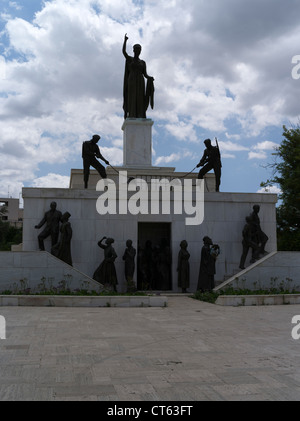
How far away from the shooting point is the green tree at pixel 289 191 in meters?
27.3

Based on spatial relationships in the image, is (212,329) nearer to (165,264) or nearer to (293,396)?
(293,396)

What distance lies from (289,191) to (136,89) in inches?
434

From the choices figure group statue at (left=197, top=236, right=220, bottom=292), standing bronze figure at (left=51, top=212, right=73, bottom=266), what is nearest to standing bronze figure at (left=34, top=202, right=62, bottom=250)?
standing bronze figure at (left=51, top=212, right=73, bottom=266)

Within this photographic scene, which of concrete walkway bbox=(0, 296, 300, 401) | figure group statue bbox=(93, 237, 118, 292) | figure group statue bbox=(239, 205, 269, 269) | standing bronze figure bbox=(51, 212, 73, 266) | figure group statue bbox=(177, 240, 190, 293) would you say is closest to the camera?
concrete walkway bbox=(0, 296, 300, 401)

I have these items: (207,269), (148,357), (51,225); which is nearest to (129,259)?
(207,269)

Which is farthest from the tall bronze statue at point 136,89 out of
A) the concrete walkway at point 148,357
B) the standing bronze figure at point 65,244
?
the concrete walkway at point 148,357

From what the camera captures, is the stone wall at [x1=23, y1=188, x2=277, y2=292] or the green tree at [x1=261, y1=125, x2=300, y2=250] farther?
the green tree at [x1=261, y1=125, x2=300, y2=250]

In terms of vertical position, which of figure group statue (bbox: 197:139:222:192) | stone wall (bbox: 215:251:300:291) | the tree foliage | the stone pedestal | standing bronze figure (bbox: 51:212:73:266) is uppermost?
the stone pedestal

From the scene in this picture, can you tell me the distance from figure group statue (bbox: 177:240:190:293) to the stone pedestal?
7395 millimetres

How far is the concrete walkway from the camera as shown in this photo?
4.69 m

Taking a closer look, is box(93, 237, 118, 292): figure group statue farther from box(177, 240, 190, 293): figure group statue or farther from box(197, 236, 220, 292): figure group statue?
box(197, 236, 220, 292): figure group statue

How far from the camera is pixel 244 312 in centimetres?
1158
